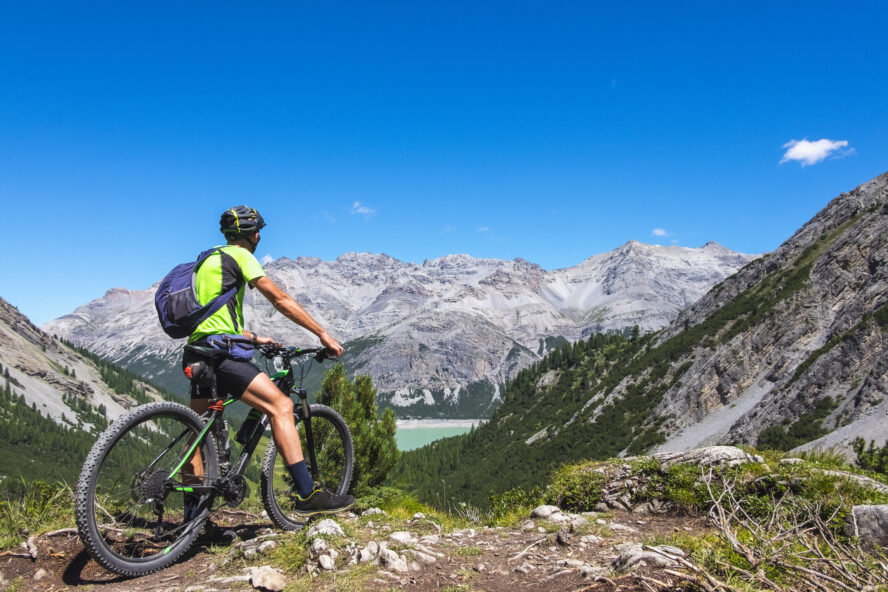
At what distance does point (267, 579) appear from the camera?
16.1 ft

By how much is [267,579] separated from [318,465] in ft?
9.60

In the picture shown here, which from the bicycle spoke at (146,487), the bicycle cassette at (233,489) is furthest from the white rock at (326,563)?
the bicycle spoke at (146,487)

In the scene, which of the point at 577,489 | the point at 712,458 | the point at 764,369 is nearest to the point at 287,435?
the point at 577,489

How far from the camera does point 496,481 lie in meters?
125

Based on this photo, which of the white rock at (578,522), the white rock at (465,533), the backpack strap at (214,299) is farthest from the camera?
the white rock at (578,522)

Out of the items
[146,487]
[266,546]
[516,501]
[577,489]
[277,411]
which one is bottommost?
[516,501]

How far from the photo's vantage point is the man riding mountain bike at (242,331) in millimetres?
5898

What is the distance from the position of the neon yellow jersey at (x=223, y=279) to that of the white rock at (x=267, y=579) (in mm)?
2691

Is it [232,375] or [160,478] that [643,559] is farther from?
[160,478]

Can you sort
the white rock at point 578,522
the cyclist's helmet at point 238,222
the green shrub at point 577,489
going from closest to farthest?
the cyclist's helmet at point 238,222 < the white rock at point 578,522 < the green shrub at point 577,489

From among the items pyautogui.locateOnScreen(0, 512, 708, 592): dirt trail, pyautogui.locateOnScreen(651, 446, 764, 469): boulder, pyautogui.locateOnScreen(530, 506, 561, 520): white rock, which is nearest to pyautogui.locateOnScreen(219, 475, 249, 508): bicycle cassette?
pyautogui.locateOnScreen(0, 512, 708, 592): dirt trail

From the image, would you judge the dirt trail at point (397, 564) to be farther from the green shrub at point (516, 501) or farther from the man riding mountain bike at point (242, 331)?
the green shrub at point (516, 501)

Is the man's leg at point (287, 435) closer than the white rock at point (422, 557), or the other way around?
the white rock at point (422, 557)

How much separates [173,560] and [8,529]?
275cm
